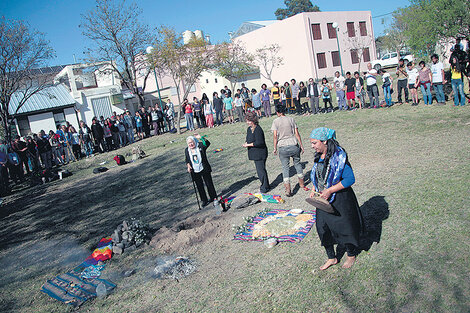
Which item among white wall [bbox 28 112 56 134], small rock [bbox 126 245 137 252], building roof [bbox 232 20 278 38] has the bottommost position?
small rock [bbox 126 245 137 252]

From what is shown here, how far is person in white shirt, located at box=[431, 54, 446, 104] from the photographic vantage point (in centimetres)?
1249

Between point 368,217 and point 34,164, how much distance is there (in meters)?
16.3

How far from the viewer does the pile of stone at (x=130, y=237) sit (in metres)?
6.39

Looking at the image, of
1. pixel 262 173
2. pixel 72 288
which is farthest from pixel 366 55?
pixel 72 288

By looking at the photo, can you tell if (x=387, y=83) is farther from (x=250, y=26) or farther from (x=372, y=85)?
(x=250, y=26)

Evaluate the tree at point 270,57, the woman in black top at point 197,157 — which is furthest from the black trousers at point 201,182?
the tree at point 270,57

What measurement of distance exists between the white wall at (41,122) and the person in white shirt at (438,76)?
86.8 ft

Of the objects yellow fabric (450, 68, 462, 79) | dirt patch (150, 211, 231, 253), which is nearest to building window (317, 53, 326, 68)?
yellow fabric (450, 68, 462, 79)

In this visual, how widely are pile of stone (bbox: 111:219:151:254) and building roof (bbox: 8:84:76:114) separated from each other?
24.3m

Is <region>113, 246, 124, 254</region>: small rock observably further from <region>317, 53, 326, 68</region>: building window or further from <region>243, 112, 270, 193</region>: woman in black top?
<region>317, 53, 326, 68</region>: building window

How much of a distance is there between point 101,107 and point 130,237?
27938 mm

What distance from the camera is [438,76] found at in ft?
41.5

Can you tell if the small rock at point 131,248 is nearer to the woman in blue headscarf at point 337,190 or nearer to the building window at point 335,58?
the woman in blue headscarf at point 337,190

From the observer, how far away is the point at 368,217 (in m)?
5.55
